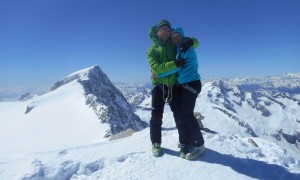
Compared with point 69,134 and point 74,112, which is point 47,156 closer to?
point 69,134

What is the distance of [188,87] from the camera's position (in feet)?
31.0

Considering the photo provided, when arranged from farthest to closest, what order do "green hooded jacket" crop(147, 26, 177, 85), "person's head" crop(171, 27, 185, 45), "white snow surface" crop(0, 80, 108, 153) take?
"white snow surface" crop(0, 80, 108, 153) → "green hooded jacket" crop(147, 26, 177, 85) → "person's head" crop(171, 27, 185, 45)

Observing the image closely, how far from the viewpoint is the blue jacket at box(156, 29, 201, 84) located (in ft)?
30.3

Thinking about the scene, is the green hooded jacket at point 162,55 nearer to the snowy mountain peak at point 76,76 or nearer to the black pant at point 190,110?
the black pant at point 190,110

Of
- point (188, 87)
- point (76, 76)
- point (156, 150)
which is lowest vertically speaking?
point (156, 150)

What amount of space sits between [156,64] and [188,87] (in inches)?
46.8

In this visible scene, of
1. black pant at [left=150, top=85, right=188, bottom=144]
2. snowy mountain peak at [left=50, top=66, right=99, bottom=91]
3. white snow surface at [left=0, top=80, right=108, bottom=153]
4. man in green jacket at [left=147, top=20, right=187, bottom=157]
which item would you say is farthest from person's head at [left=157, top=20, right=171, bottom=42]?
snowy mountain peak at [left=50, top=66, right=99, bottom=91]

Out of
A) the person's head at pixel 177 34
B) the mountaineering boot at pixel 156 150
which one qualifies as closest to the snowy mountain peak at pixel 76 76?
the mountaineering boot at pixel 156 150

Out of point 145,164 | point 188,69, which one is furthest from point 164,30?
point 145,164

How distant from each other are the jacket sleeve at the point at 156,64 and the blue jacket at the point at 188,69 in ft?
0.71

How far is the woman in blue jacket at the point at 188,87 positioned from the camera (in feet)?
30.5

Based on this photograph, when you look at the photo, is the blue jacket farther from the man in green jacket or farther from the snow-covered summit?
the snow-covered summit

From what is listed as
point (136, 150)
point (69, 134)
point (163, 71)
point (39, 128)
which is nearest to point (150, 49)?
point (163, 71)

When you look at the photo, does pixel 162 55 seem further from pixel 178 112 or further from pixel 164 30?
pixel 178 112
